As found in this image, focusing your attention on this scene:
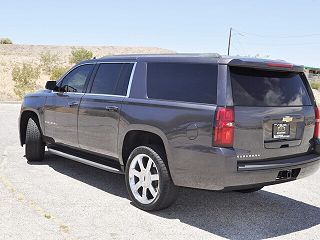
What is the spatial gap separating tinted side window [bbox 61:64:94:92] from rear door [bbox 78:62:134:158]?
26 cm

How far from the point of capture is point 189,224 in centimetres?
463

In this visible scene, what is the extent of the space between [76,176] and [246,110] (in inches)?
127

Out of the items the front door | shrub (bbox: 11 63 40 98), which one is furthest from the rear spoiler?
shrub (bbox: 11 63 40 98)

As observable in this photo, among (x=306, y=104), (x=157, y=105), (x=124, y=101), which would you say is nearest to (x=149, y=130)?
(x=157, y=105)

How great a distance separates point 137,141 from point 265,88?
5.47 ft

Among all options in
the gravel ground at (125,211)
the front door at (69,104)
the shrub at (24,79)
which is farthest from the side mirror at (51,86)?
the shrub at (24,79)

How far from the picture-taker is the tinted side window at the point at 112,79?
218 inches

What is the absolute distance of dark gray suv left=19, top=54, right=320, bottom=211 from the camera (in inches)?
169

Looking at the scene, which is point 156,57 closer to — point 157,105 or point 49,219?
point 157,105

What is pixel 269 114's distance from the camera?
4.48m

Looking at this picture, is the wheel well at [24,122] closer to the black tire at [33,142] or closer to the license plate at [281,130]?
the black tire at [33,142]

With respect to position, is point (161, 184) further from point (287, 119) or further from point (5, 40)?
point (5, 40)

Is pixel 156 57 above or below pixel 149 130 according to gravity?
above

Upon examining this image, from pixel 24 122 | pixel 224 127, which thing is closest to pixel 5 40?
pixel 24 122
